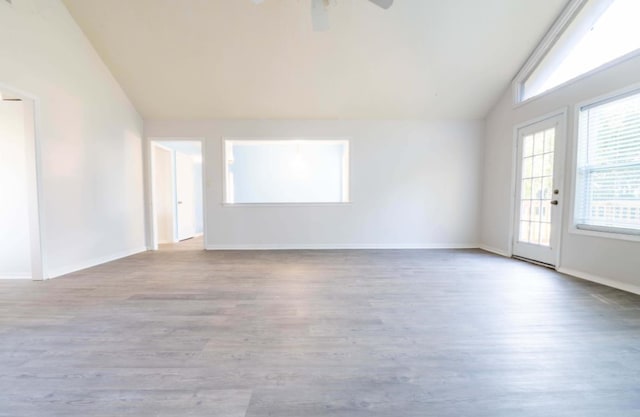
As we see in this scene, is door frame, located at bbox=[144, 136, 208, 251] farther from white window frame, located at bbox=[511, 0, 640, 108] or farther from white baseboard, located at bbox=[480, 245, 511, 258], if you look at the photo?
white window frame, located at bbox=[511, 0, 640, 108]

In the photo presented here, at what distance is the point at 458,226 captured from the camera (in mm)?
4746

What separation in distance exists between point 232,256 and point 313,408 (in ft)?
11.2

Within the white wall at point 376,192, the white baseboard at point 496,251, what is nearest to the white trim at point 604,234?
the white baseboard at point 496,251

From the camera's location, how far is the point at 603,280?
2732 mm

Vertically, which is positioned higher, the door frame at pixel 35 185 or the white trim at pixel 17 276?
the door frame at pixel 35 185

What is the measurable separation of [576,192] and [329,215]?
3.54 metres

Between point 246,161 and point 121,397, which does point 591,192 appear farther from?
point 246,161

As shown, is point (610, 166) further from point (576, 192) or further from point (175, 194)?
point (175, 194)

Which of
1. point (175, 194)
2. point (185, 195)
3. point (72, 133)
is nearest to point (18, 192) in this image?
point (72, 133)

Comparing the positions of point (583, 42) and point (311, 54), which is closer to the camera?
point (583, 42)

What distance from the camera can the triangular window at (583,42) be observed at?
2646 mm

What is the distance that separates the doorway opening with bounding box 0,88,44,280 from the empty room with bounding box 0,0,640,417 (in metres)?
0.02

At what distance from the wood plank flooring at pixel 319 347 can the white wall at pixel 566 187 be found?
1.38 ft

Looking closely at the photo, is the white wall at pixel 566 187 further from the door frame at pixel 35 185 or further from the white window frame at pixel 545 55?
the door frame at pixel 35 185
